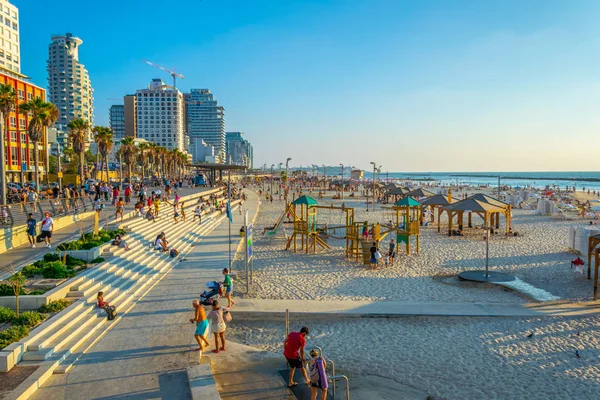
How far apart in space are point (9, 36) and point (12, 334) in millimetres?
88116

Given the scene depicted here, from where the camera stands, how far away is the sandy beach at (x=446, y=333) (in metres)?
8.62

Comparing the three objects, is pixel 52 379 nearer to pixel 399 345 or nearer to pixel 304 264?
pixel 399 345

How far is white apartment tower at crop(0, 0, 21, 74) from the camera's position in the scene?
240 ft

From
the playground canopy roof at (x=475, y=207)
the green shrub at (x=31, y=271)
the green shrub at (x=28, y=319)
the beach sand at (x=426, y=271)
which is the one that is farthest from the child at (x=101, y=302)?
the playground canopy roof at (x=475, y=207)

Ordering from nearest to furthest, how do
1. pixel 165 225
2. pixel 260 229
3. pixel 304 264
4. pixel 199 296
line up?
pixel 199 296 → pixel 304 264 → pixel 165 225 → pixel 260 229

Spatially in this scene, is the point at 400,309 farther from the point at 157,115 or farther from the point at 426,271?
the point at 157,115

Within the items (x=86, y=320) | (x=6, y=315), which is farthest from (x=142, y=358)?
(x=6, y=315)

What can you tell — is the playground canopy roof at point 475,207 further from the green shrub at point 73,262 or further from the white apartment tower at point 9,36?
the white apartment tower at point 9,36

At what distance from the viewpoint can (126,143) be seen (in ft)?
172

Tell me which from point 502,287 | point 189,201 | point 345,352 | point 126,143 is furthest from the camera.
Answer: point 126,143

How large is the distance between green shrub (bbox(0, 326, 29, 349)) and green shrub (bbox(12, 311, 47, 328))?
1.11 feet

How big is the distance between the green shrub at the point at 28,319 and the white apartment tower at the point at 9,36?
261 feet

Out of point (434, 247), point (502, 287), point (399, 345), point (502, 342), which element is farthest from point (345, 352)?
point (434, 247)

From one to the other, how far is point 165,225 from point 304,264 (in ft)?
29.0
